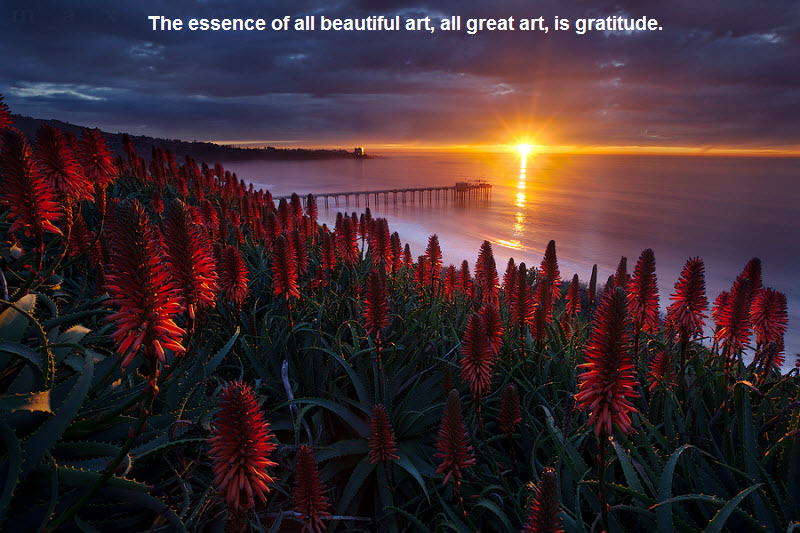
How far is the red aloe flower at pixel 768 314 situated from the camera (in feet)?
11.6

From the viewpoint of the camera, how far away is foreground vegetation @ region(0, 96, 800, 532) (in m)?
1.71

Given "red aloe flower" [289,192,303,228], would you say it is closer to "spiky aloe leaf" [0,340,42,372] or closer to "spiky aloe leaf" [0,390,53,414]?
"spiky aloe leaf" [0,340,42,372]

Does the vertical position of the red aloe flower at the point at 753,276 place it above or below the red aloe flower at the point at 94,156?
below

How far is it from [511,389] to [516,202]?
6316 centimetres

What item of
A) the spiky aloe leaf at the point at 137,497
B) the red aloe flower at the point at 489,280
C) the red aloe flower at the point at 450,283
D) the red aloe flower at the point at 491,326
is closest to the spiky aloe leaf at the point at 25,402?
the spiky aloe leaf at the point at 137,497

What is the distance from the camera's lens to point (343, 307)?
5000mm

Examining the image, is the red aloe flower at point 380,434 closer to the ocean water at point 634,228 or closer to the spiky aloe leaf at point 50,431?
the spiky aloe leaf at point 50,431

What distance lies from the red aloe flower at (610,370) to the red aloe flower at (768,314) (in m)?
2.75

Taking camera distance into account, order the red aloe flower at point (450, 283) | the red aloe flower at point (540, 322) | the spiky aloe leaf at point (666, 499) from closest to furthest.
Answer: the spiky aloe leaf at point (666, 499) < the red aloe flower at point (540, 322) < the red aloe flower at point (450, 283)

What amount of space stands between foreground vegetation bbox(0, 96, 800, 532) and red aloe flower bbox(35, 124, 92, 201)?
10 millimetres

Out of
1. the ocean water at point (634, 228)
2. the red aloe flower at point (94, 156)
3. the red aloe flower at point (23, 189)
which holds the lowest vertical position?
the ocean water at point (634, 228)

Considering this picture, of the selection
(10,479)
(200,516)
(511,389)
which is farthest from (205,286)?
(511,389)

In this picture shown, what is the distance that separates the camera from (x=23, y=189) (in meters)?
1.96

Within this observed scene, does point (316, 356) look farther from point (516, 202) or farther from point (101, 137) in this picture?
point (516, 202)
